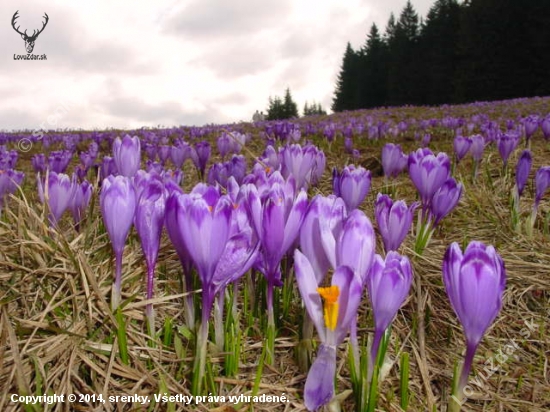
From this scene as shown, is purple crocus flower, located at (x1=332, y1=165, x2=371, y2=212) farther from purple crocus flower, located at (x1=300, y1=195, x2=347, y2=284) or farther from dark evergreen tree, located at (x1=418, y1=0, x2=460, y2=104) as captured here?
dark evergreen tree, located at (x1=418, y1=0, x2=460, y2=104)

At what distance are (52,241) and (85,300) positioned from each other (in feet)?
1.69

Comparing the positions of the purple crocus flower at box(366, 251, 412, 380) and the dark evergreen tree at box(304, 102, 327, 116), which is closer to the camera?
the purple crocus flower at box(366, 251, 412, 380)

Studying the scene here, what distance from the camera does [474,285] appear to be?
1253 mm

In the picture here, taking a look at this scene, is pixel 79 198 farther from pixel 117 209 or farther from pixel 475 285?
→ pixel 475 285

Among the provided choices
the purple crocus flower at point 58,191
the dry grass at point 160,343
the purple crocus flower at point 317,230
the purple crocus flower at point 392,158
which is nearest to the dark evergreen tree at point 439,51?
the purple crocus flower at point 392,158

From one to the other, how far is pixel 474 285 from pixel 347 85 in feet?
240

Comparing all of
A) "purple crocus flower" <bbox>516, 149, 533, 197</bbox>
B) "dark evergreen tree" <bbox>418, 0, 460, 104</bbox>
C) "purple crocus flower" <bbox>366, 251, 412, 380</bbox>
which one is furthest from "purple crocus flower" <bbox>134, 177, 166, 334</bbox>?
"dark evergreen tree" <bbox>418, 0, 460, 104</bbox>

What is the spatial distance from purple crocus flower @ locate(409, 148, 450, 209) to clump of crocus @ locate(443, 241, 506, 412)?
3.91ft

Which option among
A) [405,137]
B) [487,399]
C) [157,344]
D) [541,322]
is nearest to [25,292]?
[157,344]

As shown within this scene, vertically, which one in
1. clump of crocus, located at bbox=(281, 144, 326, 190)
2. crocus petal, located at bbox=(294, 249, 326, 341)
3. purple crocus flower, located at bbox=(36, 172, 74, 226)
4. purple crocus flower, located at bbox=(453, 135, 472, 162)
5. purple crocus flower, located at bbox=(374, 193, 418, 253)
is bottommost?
crocus petal, located at bbox=(294, 249, 326, 341)

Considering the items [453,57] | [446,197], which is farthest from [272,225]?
[453,57]

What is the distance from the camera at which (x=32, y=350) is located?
4.84ft

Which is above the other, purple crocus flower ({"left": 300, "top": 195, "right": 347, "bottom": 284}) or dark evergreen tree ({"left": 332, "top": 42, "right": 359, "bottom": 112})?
dark evergreen tree ({"left": 332, "top": 42, "right": 359, "bottom": 112})

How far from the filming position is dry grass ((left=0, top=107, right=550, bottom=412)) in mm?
1433
